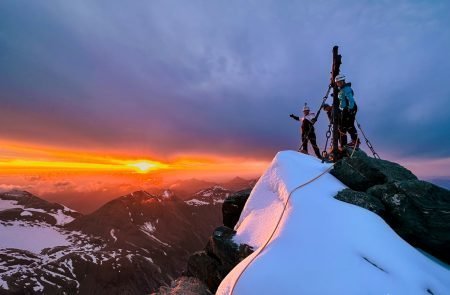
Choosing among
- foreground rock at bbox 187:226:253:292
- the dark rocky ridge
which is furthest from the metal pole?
foreground rock at bbox 187:226:253:292

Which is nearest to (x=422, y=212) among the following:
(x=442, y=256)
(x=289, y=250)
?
(x=442, y=256)

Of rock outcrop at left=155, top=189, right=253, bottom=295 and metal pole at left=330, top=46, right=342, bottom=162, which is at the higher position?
metal pole at left=330, top=46, right=342, bottom=162

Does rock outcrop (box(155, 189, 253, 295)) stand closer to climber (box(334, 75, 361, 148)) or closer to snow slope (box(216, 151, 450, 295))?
snow slope (box(216, 151, 450, 295))

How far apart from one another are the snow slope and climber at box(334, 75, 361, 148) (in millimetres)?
7429

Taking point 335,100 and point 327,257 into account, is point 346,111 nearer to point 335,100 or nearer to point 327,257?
point 335,100

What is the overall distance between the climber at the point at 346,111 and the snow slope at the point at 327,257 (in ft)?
24.4

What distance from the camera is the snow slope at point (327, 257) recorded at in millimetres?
5898

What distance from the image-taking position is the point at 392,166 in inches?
583

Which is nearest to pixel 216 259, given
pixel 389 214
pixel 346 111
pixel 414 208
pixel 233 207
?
pixel 233 207

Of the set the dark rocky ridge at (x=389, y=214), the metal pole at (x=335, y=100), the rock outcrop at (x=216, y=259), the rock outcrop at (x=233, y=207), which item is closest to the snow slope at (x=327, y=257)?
the rock outcrop at (x=216, y=259)

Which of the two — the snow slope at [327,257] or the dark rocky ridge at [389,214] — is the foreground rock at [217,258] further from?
the snow slope at [327,257]

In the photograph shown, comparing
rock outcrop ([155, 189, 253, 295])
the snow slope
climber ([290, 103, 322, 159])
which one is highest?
climber ([290, 103, 322, 159])

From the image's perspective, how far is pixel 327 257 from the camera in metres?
6.59

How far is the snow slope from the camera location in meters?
5.90
